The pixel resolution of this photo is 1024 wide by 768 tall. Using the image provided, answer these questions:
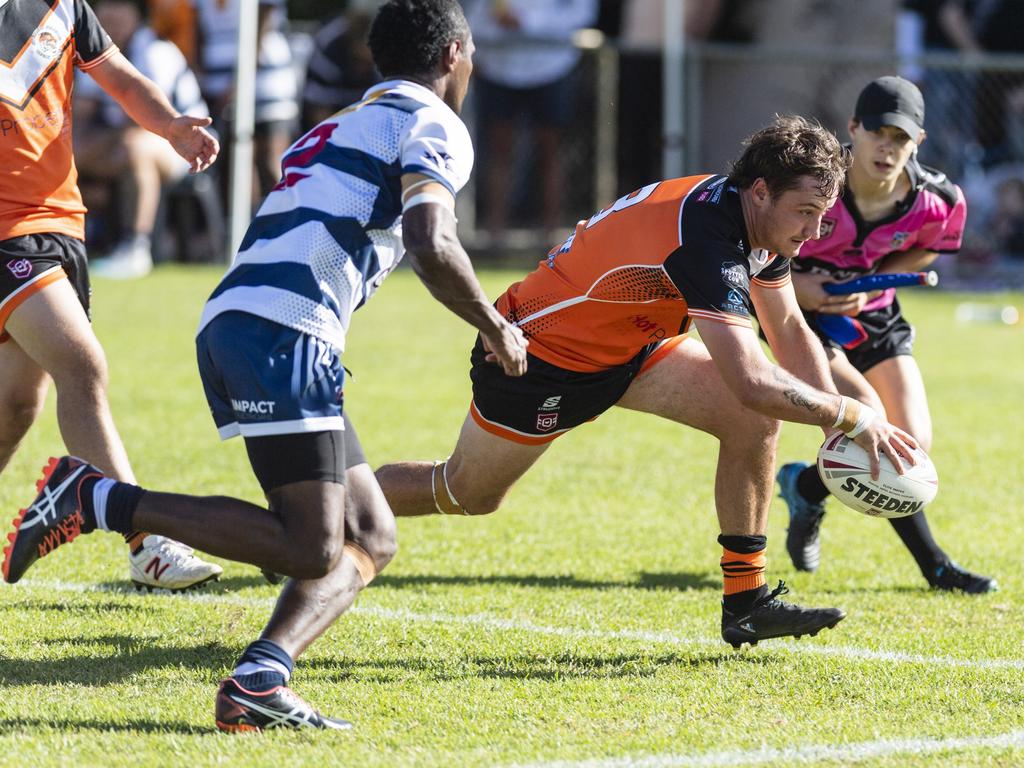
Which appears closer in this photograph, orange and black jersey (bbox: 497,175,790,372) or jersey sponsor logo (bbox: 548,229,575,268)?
orange and black jersey (bbox: 497,175,790,372)

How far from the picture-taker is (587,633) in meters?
5.32

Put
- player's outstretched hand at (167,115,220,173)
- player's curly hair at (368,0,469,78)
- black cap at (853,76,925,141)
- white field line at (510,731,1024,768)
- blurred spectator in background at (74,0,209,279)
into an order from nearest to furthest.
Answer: white field line at (510,731,1024,768), player's curly hair at (368,0,469,78), player's outstretched hand at (167,115,220,173), black cap at (853,76,925,141), blurred spectator in background at (74,0,209,279)

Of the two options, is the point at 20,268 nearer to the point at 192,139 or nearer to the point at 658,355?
the point at 192,139

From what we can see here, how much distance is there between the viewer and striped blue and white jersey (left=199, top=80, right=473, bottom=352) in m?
4.22

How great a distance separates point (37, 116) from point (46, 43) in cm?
26

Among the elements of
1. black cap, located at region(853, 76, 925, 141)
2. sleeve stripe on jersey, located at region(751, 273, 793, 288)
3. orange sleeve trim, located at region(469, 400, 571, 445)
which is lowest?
orange sleeve trim, located at region(469, 400, 571, 445)

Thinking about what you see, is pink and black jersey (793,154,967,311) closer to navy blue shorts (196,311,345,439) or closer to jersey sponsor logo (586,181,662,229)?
jersey sponsor logo (586,181,662,229)

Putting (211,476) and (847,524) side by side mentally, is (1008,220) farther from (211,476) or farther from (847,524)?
(211,476)

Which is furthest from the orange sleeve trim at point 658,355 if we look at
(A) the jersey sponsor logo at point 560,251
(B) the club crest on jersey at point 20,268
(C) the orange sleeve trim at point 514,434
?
(B) the club crest on jersey at point 20,268

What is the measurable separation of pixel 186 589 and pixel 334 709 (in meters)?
1.47

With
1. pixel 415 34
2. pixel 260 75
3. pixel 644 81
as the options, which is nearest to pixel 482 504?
pixel 415 34

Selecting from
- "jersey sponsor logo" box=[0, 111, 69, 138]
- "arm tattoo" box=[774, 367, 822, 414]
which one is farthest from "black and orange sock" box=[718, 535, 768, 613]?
"jersey sponsor logo" box=[0, 111, 69, 138]

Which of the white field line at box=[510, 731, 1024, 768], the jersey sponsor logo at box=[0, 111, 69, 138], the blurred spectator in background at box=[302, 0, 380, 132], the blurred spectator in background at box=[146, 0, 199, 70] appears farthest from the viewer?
the blurred spectator in background at box=[302, 0, 380, 132]

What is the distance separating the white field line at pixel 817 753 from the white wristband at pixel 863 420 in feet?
3.24
